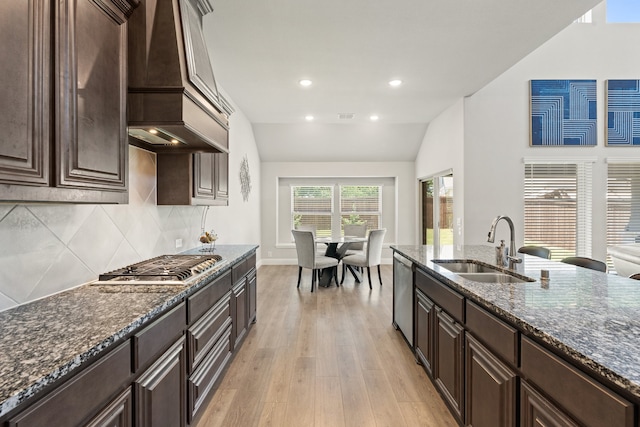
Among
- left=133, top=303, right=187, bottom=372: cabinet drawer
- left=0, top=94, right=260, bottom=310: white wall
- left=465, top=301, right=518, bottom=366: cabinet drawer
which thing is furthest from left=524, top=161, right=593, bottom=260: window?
left=133, top=303, right=187, bottom=372: cabinet drawer

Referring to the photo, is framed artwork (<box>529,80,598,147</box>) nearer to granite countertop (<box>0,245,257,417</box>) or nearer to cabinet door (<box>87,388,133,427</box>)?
granite countertop (<box>0,245,257,417</box>)

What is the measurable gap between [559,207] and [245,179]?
16.4 feet

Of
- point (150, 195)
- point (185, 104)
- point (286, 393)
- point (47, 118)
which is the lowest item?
point (286, 393)

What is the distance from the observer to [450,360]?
193cm

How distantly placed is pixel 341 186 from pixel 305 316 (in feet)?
13.4

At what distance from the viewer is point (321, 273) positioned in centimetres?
543

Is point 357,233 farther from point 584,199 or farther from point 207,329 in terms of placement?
point 207,329

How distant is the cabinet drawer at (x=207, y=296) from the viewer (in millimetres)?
1808

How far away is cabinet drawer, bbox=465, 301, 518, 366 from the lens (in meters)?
1.27

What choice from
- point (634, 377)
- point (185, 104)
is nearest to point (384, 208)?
point (185, 104)

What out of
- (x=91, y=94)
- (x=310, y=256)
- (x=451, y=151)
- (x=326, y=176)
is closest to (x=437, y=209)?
(x=451, y=151)

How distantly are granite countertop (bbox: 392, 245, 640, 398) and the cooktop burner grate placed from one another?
159 centimetres

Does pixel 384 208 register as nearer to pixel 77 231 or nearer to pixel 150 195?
pixel 150 195

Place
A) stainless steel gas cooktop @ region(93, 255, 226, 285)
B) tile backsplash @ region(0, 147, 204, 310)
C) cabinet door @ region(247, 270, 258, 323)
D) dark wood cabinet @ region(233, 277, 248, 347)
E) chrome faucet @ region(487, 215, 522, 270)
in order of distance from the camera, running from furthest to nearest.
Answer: cabinet door @ region(247, 270, 258, 323) → dark wood cabinet @ region(233, 277, 248, 347) → chrome faucet @ region(487, 215, 522, 270) → stainless steel gas cooktop @ region(93, 255, 226, 285) → tile backsplash @ region(0, 147, 204, 310)
